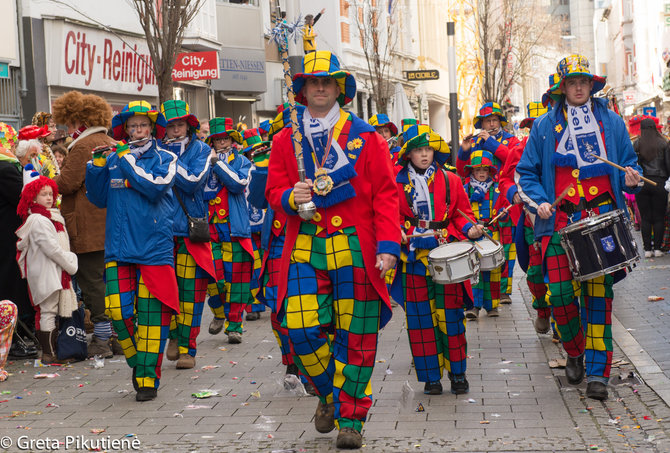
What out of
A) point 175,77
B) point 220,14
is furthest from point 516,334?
point 220,14

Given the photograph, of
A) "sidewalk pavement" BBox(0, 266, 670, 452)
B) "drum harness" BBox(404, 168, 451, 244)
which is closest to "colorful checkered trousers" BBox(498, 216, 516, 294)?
"sidewalk pavement" BBox(0, 266, 670, 452)

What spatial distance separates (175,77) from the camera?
781 inches

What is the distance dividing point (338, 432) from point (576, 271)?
1.93 meters

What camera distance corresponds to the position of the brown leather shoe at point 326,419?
19.6 ft

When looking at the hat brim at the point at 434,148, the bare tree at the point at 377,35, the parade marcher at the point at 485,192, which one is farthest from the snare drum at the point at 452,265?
the bare tree at the point at 377,35

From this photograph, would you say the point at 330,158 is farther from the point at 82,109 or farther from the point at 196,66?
the point at 196,66

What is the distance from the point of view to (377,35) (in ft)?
97.1

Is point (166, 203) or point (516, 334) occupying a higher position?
point (166, 203)

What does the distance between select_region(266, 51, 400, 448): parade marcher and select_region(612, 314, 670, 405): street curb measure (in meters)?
2.07

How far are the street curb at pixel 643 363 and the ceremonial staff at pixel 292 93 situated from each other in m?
2.62

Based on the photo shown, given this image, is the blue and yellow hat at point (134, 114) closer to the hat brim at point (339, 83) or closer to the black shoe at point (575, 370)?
the hat brim at point (339, 83)

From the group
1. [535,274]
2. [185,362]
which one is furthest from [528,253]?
[185,362]

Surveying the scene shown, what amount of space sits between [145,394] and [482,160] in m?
5.38

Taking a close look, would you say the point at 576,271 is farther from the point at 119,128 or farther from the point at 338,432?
the point at 119,128
